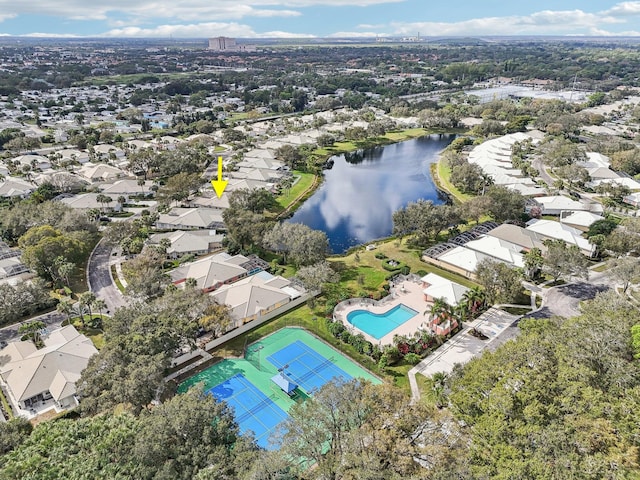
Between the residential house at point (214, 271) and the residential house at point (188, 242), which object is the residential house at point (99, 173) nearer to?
the residential house at point (188, 242)

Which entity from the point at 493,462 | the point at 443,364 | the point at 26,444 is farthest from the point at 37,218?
the point at 493,462

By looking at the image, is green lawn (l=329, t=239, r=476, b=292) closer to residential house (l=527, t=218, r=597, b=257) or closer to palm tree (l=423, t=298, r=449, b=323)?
palm tree (l=423, t=298, r=449, b=323)

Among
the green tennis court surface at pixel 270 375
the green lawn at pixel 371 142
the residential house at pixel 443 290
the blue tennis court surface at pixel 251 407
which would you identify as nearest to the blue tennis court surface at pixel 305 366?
the green tennis court surface at pixel 270 375

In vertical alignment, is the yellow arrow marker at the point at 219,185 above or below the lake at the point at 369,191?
above

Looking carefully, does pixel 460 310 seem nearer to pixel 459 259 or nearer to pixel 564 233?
pixel 459 259

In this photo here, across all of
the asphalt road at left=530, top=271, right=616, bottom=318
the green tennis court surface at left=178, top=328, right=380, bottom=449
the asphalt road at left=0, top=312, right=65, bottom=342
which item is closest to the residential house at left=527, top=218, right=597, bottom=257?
the asphalt road at left=530, top=271, right=616, bottom=318

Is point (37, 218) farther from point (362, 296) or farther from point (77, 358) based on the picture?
point (362, 296)
